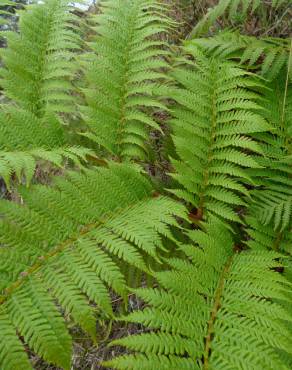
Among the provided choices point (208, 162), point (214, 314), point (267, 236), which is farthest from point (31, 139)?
point (267, 236)

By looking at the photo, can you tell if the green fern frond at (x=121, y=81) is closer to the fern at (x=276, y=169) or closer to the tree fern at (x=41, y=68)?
the tree fern at (x=41, y=68)

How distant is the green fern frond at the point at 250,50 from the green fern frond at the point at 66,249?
802 mm

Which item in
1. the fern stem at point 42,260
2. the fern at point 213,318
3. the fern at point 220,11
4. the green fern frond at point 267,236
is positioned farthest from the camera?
the fern at point 220,11

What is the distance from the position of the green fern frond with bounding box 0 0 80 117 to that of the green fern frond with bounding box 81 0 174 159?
6.0 inches

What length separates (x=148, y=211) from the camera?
173cm

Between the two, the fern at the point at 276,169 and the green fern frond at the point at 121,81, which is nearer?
the fern at the point at 276,169

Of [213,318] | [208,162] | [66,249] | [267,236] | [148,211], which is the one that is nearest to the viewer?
[213,318]

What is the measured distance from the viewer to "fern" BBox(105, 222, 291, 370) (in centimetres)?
123

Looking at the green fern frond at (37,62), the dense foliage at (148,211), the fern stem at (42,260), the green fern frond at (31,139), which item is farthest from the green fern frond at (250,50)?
the fern stem at (42,260)

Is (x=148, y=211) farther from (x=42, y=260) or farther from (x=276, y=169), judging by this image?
(x=276, y=169)

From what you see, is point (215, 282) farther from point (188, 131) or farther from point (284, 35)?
point (284, 35)

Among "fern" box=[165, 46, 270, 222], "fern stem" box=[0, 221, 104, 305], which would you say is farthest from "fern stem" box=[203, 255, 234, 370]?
"fern stem" box=[0, 221, 104, 305]

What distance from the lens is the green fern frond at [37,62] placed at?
215 centimetres

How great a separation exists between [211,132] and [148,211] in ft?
1.94
